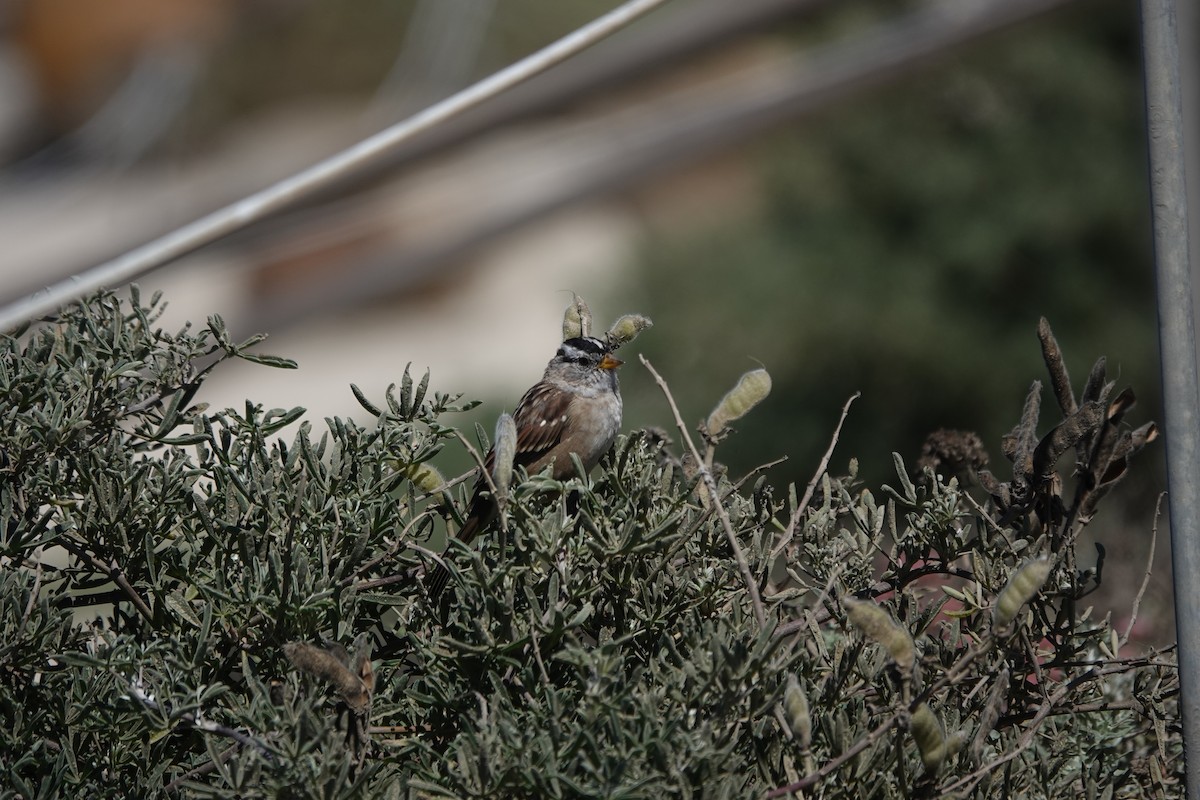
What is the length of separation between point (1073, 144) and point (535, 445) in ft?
15.6

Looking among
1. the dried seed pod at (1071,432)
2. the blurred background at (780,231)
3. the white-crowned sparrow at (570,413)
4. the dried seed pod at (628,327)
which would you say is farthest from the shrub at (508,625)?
the blurred background at (780,231)

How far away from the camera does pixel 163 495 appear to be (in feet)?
6.15

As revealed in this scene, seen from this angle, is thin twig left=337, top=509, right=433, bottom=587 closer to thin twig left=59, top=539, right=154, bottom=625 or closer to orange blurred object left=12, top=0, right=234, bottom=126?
thin twig left=59, top=539, right=154, bottom=625

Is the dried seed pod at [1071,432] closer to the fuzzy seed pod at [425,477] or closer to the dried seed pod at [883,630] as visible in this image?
the dried seed pod at [883,630]

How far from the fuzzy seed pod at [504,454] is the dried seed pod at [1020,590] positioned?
69 centimetres

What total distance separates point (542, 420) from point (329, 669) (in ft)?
7.05

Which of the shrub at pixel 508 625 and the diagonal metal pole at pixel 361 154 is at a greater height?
the diagonal metal pole at pixel 361 154

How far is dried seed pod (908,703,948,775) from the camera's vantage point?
154 centimetres

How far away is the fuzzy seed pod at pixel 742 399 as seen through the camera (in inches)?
75.7

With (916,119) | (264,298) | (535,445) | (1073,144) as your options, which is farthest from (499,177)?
(535,445)

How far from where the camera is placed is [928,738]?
61.5 inches

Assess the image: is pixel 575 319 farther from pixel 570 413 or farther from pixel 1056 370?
pixel 570 413

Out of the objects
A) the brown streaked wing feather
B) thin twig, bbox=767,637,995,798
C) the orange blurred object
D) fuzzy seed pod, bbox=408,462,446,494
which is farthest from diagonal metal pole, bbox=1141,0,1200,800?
the orange blurred object

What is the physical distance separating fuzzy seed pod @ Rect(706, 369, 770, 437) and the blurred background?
352 cm
